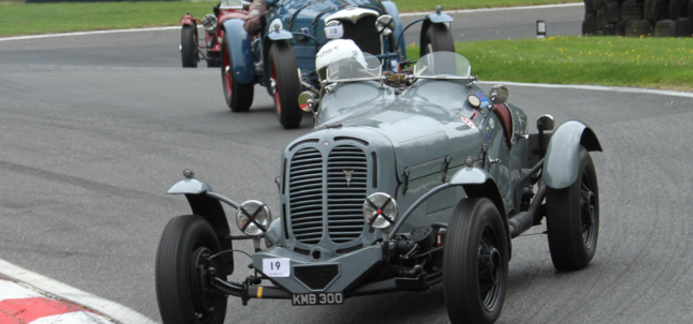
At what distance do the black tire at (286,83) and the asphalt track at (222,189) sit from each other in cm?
23

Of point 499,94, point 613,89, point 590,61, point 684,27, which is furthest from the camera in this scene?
point 684,27

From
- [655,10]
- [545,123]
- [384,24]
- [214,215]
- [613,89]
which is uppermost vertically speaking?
[384,24]

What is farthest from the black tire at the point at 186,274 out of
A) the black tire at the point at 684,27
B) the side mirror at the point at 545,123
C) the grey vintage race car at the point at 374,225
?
the black tire at the point at 684,27

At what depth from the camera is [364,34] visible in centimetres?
1289

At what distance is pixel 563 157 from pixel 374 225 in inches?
71.7

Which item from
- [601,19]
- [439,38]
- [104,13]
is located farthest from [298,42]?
[104,13]

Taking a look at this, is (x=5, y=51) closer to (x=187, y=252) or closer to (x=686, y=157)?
(x=686, y=157)

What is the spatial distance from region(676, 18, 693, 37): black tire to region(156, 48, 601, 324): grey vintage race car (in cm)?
1482

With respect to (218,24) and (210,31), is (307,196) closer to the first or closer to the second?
(218,24)

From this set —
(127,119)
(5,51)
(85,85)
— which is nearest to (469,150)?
(127,119)

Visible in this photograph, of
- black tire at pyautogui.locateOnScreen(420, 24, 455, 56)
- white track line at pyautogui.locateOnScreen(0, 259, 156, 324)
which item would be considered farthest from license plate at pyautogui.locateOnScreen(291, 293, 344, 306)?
black tire at pyautogui.locateOnScreen(420, 24, 455, 56)

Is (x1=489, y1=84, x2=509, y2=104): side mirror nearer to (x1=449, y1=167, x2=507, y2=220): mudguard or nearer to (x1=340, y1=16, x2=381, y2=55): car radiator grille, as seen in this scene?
(x1=449, y1=167, x2=507, y2=220): mudguard

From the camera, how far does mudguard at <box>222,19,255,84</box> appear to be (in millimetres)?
13812

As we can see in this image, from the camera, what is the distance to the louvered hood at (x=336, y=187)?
525 centimetres
